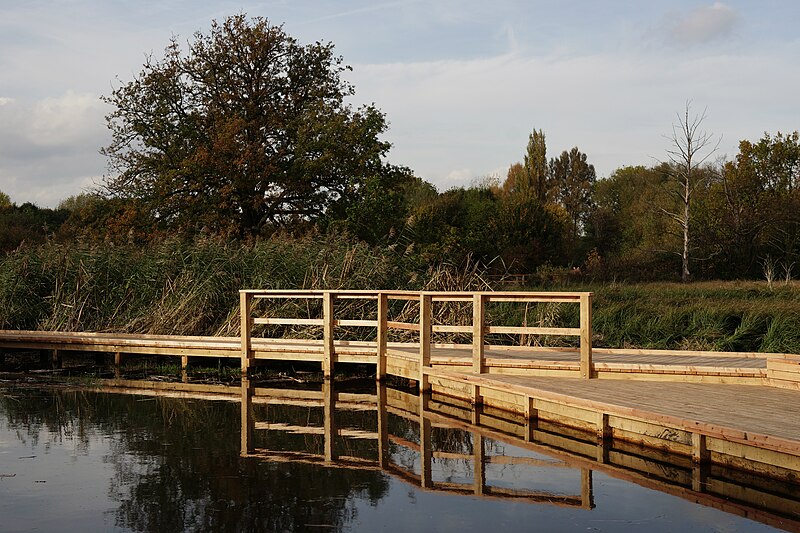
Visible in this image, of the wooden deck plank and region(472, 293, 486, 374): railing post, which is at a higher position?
region(472, 293, 486, 374): railing post

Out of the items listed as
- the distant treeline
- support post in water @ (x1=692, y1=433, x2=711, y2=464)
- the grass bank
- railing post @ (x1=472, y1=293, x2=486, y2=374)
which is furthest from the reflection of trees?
the distant treeline

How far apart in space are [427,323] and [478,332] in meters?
0.94

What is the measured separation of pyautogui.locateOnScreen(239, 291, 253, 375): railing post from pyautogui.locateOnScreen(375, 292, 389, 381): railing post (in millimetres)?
1998

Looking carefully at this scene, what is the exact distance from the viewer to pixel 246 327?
12.4 meters

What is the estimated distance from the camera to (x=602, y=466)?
7.02 m

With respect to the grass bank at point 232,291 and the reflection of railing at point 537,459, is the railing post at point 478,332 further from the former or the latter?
the grass bank at point 232,291

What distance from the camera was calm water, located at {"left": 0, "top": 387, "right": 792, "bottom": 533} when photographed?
559cm

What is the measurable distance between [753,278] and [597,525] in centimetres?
2719

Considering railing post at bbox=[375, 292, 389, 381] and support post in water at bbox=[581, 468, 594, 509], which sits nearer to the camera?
support post in water at bbox=[581, 468, 594, 509]

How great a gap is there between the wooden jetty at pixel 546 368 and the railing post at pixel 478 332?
0.01 m

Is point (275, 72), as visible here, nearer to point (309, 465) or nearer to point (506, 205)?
point (506, 205)

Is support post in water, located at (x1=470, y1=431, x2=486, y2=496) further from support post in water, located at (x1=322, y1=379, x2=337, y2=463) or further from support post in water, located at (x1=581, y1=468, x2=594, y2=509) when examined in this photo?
support post in water, located at (x1=322, y1=379, x2=337, y2=463)

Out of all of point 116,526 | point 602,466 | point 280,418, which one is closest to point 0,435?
point 280,418

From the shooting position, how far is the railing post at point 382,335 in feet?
37.3
